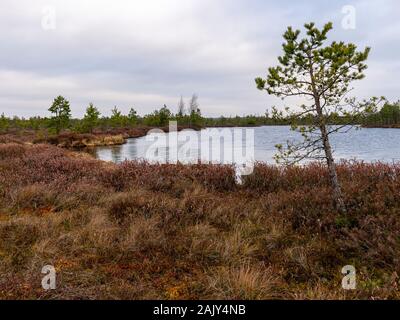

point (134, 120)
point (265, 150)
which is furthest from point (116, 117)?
point (265, 150)

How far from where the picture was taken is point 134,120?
76375mm

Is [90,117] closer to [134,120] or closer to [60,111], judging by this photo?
[60,111]

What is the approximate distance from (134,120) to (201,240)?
7298cm

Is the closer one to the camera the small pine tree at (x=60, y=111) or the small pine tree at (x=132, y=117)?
the small pine tree at (x=60, y=111)

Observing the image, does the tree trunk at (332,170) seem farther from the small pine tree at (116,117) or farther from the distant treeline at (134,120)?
the small pine tree at (116,117)

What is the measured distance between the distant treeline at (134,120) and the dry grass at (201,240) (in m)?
1.94

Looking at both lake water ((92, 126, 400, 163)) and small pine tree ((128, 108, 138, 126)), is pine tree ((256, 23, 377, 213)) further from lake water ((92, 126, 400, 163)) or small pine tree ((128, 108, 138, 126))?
small pine tree ((128, 108, 138, 126))

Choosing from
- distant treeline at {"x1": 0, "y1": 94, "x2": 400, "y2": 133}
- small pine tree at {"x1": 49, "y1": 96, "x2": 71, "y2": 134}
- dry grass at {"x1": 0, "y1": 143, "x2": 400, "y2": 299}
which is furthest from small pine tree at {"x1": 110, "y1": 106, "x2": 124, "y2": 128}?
dry grass at {"x1": 0, "y1": 143, "x2": 400, "y2": 299}

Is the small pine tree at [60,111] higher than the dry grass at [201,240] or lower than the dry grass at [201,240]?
higher

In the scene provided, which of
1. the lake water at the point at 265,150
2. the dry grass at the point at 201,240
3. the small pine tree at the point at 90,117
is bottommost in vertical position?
the dry grass at the point at 201,240

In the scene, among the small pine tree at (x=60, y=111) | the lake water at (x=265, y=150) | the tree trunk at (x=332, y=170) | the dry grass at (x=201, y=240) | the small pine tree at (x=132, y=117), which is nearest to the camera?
the dry grass at (x=201, y=240)

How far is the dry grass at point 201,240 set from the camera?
4.39 metres

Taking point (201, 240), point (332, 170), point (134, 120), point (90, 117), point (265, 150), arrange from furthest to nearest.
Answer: point (134, 120)
point (90, 117)
point (265, 150)
point (332, 170)
point (201, 240)

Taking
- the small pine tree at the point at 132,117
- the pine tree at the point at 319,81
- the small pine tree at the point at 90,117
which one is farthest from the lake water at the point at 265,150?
the small pine tree at the point at 132,117
